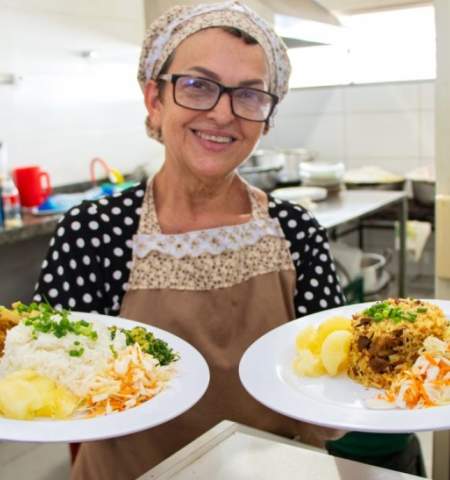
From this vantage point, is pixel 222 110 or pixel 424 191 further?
pixel 424 191

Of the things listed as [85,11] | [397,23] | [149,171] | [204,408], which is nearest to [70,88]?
[85,11]

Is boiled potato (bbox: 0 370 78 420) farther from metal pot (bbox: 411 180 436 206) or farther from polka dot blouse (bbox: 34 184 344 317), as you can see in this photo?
metal pot (bbox: 411 180 436 206)

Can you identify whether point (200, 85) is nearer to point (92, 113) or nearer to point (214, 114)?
point (214, 114)

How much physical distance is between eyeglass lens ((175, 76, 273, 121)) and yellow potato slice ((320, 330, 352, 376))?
0.47 meters

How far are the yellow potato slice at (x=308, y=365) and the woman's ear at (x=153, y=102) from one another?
0.62 m

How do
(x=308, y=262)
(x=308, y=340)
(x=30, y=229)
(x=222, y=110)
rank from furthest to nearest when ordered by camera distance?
1. (x=30, y=229)
2. (x=308, y=262)
3. (x=222, y=110)
4. (x=308, y=340)

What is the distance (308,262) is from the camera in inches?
58.9

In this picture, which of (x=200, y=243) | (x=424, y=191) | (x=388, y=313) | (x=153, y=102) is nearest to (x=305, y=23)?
(x=153, y=102)

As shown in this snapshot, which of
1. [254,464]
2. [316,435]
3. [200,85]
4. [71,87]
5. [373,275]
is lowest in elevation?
[373,275]

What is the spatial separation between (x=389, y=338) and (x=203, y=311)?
437 mm

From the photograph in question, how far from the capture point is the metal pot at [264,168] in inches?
146

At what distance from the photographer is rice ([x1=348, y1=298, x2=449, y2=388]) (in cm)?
103

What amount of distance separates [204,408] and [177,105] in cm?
59

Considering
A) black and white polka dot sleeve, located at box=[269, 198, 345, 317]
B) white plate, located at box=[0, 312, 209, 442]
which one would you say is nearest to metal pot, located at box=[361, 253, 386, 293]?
black and white polka dot sleeve, located at box=[269, 198, 345, 317]
